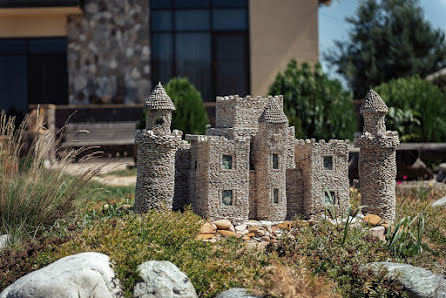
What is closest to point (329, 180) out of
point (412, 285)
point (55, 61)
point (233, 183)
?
point (233, 183)

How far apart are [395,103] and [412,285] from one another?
45.9 ft

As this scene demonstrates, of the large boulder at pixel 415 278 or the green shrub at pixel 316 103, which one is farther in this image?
the green shrub at pixel 316 103

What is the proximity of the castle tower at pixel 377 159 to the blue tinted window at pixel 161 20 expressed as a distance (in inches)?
559

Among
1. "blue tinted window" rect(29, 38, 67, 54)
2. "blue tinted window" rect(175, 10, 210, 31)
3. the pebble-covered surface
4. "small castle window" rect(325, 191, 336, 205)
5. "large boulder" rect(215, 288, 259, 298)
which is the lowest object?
"large boulder" rect(215, 288, 259, 298)

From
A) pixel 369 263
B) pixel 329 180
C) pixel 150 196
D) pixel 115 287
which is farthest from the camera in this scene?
pixel 329 180

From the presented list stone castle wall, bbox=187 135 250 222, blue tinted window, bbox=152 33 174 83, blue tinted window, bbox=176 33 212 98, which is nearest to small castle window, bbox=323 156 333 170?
stone castle wall, bbox=187 135 250 222

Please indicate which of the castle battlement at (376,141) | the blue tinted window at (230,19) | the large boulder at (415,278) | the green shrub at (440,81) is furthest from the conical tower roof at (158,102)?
the green shrub at (440,81)

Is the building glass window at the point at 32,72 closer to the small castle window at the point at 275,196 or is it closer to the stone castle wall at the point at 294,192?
the stone castle wall at the point at 294,192

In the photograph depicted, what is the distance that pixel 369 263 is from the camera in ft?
25.1

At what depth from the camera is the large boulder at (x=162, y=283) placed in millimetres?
6535

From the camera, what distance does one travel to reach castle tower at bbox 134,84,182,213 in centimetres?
877

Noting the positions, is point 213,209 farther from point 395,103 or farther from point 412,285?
point 395,103

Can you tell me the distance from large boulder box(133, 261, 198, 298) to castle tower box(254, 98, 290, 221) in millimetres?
2799

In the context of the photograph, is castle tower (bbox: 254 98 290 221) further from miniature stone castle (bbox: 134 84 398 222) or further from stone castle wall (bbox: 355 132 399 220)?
stone castle wall (bbox: 355 132 399 220)
